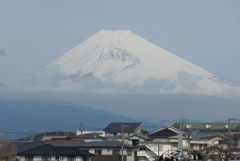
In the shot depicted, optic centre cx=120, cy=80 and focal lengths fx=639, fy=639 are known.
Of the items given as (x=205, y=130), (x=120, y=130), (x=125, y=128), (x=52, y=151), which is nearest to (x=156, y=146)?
(x=120, y=130)

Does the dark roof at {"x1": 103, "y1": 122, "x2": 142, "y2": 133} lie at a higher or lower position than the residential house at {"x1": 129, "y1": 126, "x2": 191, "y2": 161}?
higher

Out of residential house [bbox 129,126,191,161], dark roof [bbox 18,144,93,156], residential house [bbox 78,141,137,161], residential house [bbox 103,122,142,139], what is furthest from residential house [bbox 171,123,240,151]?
dark roof [bbox 18,144,93,156]

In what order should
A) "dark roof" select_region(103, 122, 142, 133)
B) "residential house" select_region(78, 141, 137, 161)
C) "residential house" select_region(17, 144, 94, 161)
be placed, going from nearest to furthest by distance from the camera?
"residential house" select_region(17, 144, 94, 161) < "residential house" select_region(78, 141, 137, 161) < "dark roof" select_region(103, 122, 142, 133)

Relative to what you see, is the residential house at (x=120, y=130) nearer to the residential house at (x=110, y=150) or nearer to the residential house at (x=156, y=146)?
the residential house at (x=156, y=146)

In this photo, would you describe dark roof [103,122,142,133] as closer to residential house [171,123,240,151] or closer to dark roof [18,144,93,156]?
residential house [171,123,240,151]

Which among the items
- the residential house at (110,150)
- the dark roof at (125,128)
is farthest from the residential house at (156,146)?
the dark roof at (125,128)

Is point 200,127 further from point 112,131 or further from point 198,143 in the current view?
point 198,143

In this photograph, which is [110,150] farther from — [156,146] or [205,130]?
[205,130]

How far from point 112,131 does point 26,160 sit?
35805 mm

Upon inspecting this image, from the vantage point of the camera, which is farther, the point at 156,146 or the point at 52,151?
the point at 156,146

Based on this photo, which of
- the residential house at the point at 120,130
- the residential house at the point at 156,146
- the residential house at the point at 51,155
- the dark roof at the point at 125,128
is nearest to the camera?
the residential house at the point at 51,155

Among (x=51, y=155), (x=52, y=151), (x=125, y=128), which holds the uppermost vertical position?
(x=125, y=128)

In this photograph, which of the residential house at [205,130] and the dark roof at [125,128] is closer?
the residential house at [205,130]

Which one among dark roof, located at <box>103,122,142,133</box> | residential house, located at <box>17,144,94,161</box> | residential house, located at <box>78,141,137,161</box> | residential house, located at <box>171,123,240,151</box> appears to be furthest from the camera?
dark roof, located at <box>103,122,142,133</box>
